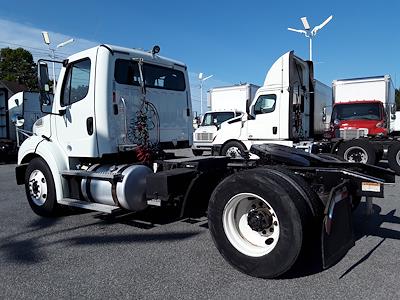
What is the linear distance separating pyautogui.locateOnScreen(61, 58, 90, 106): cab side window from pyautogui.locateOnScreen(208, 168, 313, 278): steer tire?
2963 mm

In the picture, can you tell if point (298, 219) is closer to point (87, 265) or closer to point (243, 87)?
point (87, 265)

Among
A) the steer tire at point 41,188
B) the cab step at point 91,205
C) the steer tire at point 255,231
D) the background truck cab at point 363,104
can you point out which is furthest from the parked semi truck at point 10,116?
the steer tire at point 255,231

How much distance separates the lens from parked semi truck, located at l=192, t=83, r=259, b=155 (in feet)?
59.1

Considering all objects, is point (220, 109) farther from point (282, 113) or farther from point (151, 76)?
point (151, 76)

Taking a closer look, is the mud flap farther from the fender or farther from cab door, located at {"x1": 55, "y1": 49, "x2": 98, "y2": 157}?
the fender

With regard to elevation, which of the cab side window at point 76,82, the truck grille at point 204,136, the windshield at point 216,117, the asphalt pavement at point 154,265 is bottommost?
the asphalt pavement at point 154,265

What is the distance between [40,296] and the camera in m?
3.78

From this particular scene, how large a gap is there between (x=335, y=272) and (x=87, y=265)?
2.67 metres

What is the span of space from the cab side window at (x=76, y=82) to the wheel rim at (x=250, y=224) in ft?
10.0

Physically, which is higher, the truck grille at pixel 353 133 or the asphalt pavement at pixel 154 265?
the truck grille at pixel 353 133

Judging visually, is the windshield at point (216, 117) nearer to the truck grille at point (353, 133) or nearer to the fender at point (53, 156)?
the truck grille at point (353, 133)

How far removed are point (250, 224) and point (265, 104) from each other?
8.93m

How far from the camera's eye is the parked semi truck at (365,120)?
1230cm

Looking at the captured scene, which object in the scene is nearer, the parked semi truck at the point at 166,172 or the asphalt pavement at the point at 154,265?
the asphalt pavement at the point at 154,265
